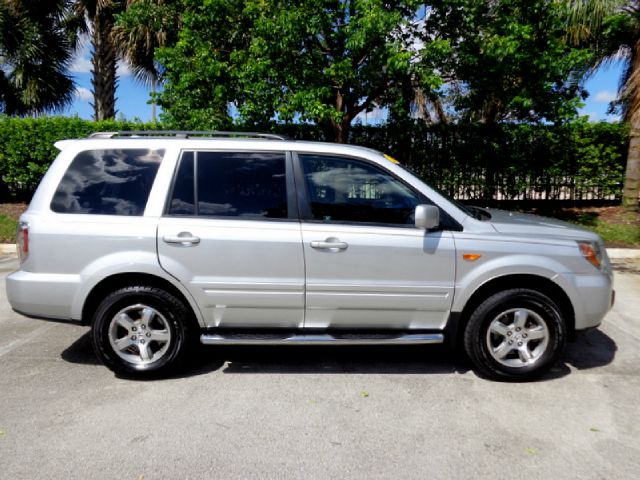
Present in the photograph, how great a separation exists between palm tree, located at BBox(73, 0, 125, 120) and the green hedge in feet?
13.2

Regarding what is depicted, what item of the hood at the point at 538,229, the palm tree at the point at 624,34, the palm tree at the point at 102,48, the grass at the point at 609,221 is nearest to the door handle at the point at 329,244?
the hood at the point at 538,229

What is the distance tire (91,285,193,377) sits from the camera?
3996mm

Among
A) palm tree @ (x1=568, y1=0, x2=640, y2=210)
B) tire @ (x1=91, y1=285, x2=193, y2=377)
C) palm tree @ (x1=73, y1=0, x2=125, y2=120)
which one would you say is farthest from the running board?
palm tree @ (x1=73, y1=0, x2=125, y2=120)

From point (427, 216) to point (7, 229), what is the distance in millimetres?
10886

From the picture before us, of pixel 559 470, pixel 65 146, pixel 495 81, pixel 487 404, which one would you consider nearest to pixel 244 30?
pixel 495 81

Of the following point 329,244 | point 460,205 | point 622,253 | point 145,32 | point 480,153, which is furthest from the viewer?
point 145,32

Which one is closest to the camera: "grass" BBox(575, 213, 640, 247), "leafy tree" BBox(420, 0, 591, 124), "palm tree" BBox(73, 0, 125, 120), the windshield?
the windshield

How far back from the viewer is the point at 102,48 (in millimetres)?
16250

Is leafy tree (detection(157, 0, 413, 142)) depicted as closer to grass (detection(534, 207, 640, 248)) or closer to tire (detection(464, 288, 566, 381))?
grass (detection(534, 207, 640, 248))

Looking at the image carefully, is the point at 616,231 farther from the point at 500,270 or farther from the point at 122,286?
the point at 122,286

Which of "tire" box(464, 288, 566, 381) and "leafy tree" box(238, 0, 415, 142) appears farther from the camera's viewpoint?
"leafy tree" box(238, 0, 415, 142)

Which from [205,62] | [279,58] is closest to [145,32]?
[205,62]

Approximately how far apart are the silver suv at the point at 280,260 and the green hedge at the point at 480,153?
8.93m

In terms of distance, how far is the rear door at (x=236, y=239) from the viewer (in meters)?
3.95
